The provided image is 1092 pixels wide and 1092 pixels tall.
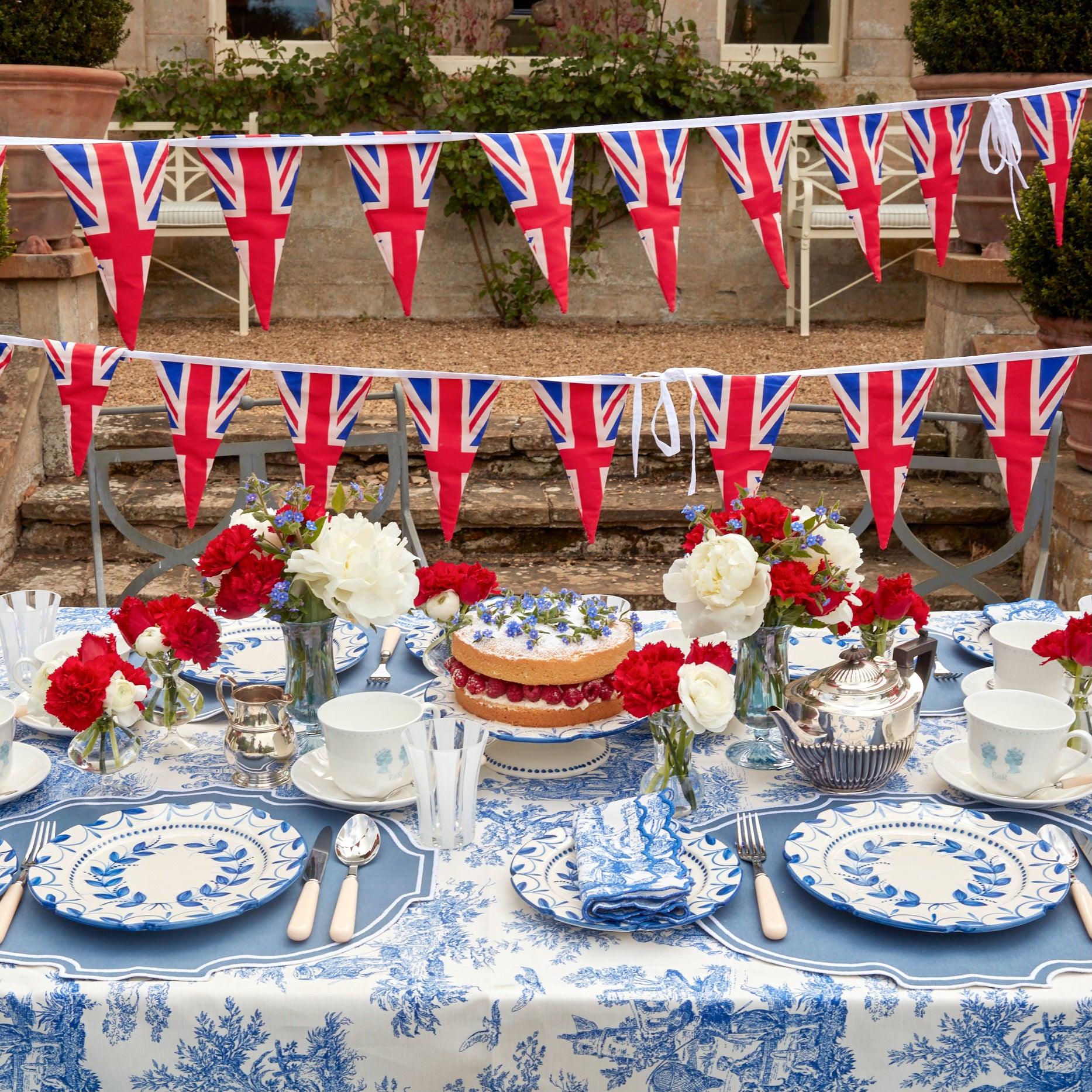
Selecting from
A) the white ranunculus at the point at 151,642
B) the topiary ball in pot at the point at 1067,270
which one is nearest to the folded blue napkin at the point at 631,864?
the white ranunculus at the point at 151,642

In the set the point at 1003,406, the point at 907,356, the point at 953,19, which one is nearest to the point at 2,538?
the point at 1003,406

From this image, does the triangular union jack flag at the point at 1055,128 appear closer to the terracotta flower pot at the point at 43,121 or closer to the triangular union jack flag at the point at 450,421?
the triangular union jack flag at the point at 450,421

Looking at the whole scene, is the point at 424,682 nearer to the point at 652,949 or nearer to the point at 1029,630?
the point at 652,949

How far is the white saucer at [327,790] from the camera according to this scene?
59.5 inches

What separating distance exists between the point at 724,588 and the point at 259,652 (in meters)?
0.84

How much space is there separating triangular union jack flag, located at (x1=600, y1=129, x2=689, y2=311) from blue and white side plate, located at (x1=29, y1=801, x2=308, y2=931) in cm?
115

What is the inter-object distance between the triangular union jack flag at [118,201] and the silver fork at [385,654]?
60 centimetres

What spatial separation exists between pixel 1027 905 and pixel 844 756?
0.30 m

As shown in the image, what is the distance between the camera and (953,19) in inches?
160

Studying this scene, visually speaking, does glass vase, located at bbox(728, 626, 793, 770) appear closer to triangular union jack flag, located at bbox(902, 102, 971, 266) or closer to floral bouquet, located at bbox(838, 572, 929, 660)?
floral bouquet, located at bbox(838, 572, 929, 660)

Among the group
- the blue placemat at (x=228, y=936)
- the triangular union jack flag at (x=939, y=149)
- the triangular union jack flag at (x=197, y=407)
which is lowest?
the blue placemat at (x=228, y=936)

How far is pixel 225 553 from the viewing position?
5.37 ft


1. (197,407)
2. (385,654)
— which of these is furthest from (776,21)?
(385,654)

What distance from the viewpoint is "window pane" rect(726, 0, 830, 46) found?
22.2ft
